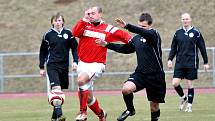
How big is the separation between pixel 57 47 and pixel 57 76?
22.1 inches

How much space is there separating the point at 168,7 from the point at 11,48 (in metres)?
8.76

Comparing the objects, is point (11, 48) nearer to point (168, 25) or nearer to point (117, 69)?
point (117, 69)

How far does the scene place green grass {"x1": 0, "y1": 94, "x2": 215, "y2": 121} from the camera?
14034 millimetres

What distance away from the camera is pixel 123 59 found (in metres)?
30.8

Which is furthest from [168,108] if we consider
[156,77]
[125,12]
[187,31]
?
[125,12]

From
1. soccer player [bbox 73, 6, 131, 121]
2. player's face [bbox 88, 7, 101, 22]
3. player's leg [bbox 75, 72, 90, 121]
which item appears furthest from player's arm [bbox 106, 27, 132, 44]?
player's leg [bbox 75, 72, 90, 121]

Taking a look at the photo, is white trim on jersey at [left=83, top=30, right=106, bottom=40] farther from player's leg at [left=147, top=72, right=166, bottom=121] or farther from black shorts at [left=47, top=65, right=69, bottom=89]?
player's leg at [left=147, top=72, right=166, bottom=121]

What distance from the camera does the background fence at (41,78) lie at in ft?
90.8

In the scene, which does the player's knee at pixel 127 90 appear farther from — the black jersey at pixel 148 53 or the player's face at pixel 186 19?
the player's face at pixel 186 19

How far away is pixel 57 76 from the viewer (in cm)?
1277

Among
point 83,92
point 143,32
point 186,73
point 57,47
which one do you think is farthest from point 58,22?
point 186,73

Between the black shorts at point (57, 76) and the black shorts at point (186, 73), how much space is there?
3674 millimetres

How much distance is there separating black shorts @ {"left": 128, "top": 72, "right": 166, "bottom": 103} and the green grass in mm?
1908

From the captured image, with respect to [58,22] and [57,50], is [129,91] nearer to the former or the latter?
[57,50]
